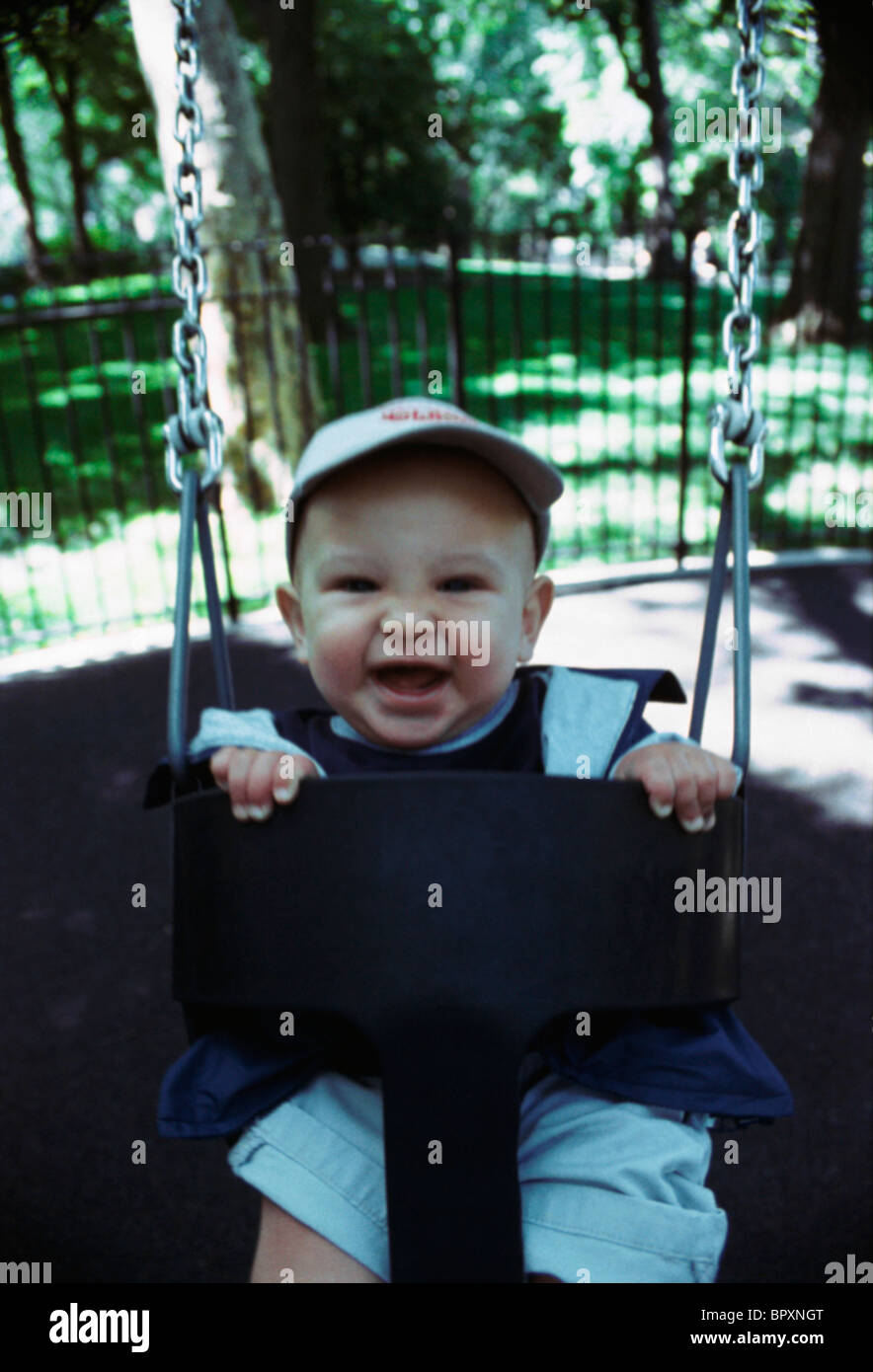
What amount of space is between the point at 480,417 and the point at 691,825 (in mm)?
7208

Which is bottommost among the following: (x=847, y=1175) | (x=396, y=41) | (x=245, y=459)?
(x=847, y=1175)

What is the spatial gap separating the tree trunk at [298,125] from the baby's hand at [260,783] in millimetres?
8113

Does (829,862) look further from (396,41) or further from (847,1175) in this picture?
(396,41)

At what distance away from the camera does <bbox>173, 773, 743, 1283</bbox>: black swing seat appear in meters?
1.20

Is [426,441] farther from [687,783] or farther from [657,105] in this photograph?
[657,105]

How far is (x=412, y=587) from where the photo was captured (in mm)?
1363

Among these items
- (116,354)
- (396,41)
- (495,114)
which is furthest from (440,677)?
(495,114)

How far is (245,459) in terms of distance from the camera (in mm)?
6332

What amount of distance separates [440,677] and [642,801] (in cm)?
30

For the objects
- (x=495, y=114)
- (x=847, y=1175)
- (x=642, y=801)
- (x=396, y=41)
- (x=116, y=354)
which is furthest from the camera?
(x=495, y=114)

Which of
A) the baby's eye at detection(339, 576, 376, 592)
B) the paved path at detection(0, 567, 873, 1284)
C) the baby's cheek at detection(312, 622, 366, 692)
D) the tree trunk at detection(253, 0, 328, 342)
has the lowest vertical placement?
the paved path at detection(0, 567, 873, 1284)

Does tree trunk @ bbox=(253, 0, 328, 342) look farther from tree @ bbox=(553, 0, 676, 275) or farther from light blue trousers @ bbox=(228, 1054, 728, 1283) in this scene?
light blue trousers @ bbox=(228, 1054, 728, 1283)

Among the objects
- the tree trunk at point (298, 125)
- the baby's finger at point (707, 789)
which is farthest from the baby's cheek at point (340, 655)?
the tree trunk at point (298, 125)

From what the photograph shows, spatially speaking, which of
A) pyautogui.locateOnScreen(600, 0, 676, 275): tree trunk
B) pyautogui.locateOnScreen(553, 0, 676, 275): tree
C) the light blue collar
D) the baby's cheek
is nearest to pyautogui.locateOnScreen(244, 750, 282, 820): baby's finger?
the baby's cheek
